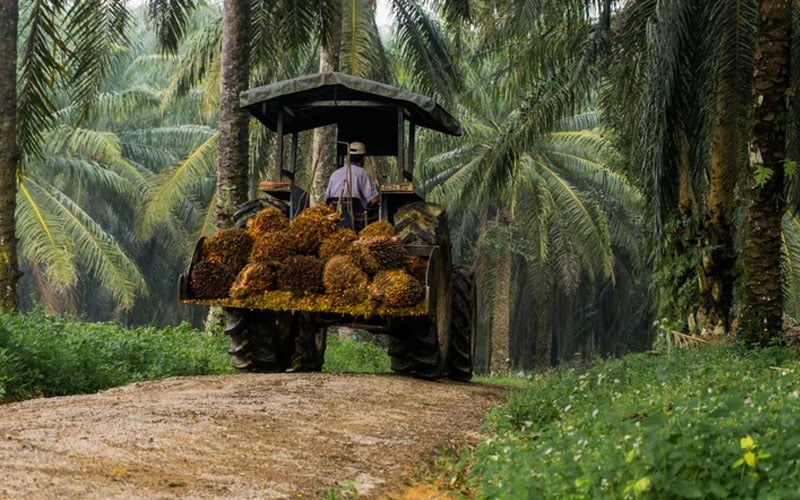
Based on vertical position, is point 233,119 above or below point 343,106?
above

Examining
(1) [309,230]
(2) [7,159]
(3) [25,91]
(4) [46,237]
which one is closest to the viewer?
(1) [309,230]

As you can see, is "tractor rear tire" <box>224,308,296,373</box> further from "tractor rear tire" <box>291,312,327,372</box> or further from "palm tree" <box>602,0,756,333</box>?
"palm tree" <box>602,0,756,333</box>

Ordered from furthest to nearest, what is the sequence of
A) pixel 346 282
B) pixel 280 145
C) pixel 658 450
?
1. pixel 280 145
2. pixel 346 282
3. pixel 658 450

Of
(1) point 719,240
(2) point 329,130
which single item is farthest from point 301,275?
(2) point 329,130

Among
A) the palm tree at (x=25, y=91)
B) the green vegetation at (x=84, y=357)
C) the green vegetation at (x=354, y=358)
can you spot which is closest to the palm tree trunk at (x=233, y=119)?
the palm tree at (x=25, y=91)

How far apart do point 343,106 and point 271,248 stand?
228cm

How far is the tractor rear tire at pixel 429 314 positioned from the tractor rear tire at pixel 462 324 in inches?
14.2

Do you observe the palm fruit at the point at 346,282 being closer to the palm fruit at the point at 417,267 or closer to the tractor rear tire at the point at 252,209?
the palm fruit at the point at 417,267

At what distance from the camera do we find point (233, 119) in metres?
17.0

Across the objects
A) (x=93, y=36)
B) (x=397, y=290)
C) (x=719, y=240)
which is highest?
(x=93, y=36)

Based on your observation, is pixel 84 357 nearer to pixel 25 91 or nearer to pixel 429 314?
pixel 429 314

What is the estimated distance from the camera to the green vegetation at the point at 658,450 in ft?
15.4

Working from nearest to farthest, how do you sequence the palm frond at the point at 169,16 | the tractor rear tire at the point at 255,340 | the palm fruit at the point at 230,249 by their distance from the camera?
the palm fruit at the point at 230,249 → the tractor rear tire at the point at 255,340 → the palm frond at the point at 169,16

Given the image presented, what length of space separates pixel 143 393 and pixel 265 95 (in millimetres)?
4090
